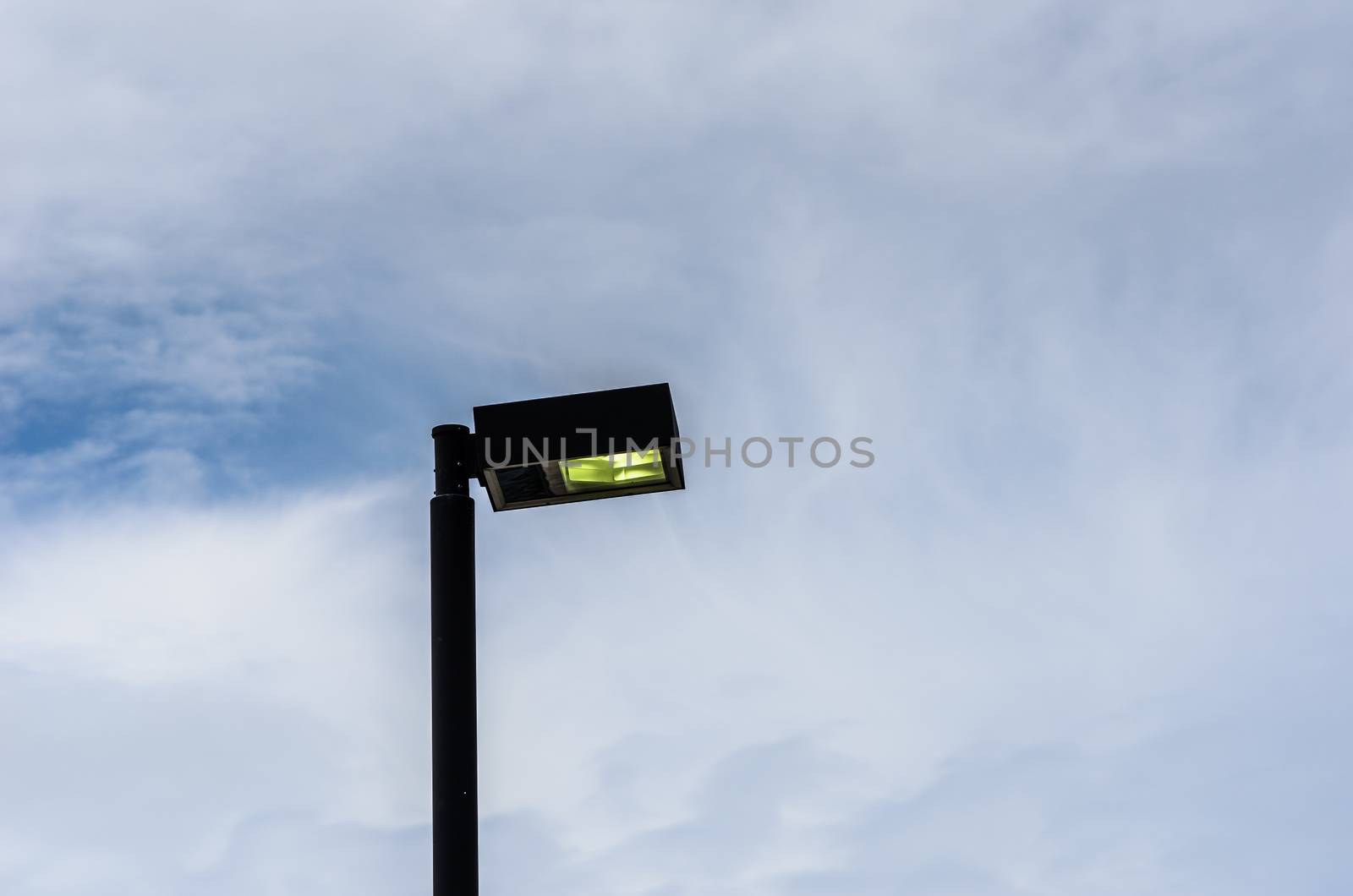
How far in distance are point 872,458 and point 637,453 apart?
1325 millimetres

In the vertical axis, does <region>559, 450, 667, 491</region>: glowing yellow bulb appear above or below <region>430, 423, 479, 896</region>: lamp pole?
above

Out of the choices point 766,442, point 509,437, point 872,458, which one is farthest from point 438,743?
point 872,458

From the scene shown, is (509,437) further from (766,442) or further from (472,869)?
(472,869)

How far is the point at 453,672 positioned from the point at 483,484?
81cm

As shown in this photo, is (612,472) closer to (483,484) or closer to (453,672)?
(483,484)

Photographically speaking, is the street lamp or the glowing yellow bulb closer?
the street lamp

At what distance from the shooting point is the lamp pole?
15.7ft

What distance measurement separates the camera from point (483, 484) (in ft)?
17.7

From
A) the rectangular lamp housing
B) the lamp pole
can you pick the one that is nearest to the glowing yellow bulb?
the rectangular lamp housing

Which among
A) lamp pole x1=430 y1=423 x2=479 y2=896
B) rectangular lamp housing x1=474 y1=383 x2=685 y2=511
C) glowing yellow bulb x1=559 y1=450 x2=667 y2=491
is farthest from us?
glowing yellow bulb x1=559 y1=450 x2=667 y2=491

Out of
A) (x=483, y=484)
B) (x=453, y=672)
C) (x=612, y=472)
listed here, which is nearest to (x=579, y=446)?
(x=612, y=472)

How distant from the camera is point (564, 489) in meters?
5.50

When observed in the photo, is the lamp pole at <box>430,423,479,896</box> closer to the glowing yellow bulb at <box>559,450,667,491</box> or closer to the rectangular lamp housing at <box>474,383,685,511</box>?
the rectangular lamp housing at <box>474,383,685,511</box>

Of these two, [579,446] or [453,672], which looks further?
[579,446]
